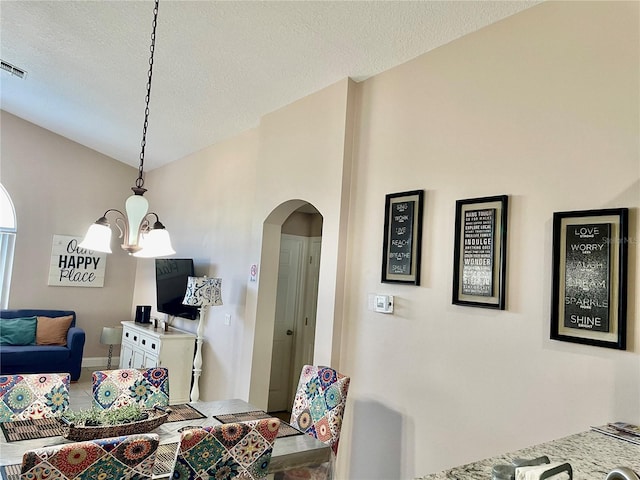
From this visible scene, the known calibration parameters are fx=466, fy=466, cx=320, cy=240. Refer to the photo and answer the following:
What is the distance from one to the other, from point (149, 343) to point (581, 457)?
453cm

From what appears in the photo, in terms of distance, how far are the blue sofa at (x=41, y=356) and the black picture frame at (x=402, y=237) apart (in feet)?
14.6

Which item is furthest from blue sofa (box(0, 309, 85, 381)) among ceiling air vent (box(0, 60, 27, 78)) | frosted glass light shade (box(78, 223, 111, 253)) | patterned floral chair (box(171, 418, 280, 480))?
patterned floral chair (box(171, 418, 280, 480))

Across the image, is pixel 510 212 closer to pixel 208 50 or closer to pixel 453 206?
pixel 453 206

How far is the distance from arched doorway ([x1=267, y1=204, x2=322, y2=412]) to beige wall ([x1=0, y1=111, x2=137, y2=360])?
3.14 m

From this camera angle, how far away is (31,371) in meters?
5.39

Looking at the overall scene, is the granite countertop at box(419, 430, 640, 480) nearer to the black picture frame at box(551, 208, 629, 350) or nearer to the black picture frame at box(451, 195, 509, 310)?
the black picture frame at box(551, 208, 629, 350)

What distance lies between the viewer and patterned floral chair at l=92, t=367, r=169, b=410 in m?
2.54

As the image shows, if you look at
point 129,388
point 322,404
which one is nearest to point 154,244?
point 129,388

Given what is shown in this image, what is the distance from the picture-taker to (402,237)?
2928 mm

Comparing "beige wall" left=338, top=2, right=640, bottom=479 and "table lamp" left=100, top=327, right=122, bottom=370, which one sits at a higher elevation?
"beige wall" left=338, top=2, right=640, bottom=479

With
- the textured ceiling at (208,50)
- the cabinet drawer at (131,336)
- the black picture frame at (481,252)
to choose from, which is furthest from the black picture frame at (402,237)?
the cabinet drawer at (131,336)

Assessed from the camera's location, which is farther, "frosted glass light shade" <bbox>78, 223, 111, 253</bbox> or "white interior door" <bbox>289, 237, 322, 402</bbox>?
"white interior door" <bbox>289, 237, 322, 402</bbox>

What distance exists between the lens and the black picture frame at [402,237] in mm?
2840

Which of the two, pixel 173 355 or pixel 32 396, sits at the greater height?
pixel 32 396
